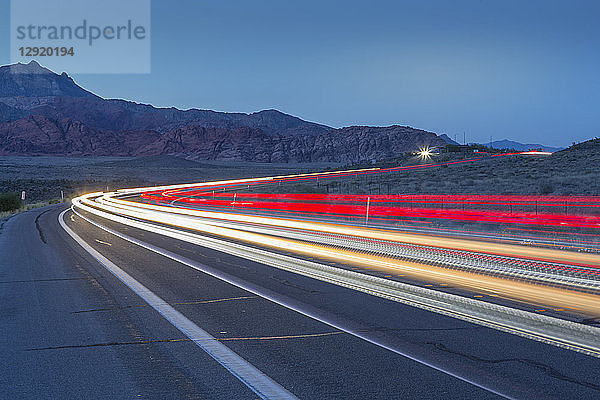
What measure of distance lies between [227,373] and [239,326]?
194 cm

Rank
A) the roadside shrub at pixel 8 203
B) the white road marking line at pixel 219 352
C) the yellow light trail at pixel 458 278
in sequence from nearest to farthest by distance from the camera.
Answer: the white road marking line at pixel 219 352 → the yellow light trail at pixel 458 278 → the roadside shrub at pixel 8 203

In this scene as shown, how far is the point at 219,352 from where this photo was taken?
21.6ft

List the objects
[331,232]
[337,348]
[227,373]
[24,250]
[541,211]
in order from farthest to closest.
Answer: [541,211]
[331,232]
[24,250]
[337,348]
[227,373]

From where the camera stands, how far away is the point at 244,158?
192 meters

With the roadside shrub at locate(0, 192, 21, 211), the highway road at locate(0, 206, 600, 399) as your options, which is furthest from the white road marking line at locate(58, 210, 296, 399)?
the roadside shrub at locate(0, 192, 21, 211)

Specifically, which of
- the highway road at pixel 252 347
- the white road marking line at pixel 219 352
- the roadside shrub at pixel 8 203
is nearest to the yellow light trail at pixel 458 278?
the highway road at pixel 252 347

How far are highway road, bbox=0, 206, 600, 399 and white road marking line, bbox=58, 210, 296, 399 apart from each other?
15mm

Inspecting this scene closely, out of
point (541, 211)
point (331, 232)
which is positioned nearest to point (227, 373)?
point (331, 232)

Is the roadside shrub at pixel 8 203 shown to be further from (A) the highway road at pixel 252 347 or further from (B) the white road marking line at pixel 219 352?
(B) the white road marking line at pixel 219 352

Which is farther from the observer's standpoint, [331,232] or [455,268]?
[331,232]

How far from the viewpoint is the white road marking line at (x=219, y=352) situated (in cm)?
542

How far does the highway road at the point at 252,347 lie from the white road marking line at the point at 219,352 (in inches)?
0.6

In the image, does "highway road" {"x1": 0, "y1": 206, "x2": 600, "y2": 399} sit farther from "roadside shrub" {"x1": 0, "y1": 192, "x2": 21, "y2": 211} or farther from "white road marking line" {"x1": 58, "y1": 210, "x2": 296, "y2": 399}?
"roadside shrub" {"x1": 0, "y1": 192, "x2": 21, "y2": 211}

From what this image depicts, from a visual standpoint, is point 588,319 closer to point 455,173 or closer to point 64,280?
point 64,280
